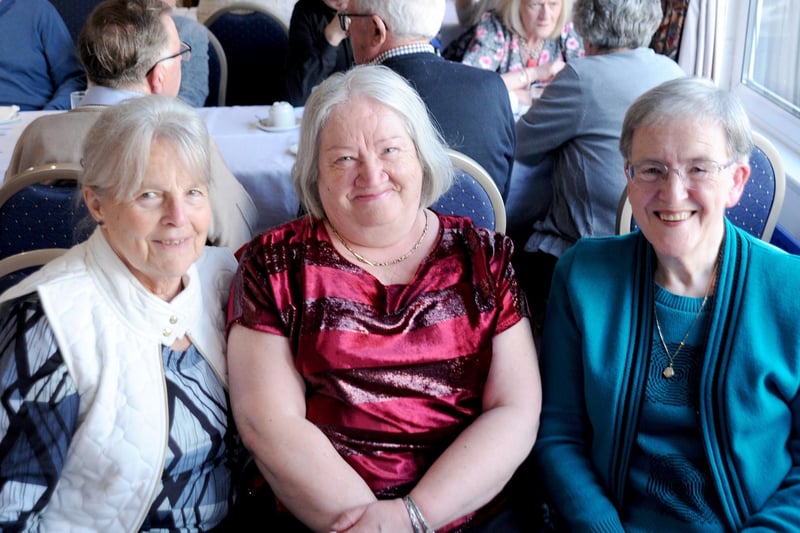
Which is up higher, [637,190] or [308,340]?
[637,190]

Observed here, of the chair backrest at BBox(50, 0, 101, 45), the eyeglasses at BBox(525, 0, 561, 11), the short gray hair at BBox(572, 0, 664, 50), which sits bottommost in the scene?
the chair backrest at BBox(50, 0, 101, 45)

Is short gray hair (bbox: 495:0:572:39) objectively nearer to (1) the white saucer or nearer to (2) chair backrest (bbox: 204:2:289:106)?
(2) chair backrest (bbox: 204:2:289:106)

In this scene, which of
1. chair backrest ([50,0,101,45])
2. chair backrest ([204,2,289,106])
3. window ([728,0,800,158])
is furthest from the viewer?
chair backrest ([50,0,101,45])

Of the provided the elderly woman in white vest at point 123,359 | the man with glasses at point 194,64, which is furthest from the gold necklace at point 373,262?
the man with glasses at point 194,64

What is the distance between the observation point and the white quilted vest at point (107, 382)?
1438 mm

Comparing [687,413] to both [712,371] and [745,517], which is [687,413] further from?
[745,517]

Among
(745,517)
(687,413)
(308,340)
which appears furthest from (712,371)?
(308,340)

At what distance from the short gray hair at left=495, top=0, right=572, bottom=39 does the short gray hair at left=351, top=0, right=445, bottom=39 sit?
1.29 metres

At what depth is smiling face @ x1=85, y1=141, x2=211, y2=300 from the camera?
1510 millimetres

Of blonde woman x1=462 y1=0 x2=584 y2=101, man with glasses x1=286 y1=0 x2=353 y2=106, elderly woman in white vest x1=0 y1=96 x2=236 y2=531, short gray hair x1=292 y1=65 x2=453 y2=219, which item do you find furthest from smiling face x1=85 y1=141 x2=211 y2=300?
blonde woman x1=462 y1=0 x2=584 y2=101

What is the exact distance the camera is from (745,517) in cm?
153

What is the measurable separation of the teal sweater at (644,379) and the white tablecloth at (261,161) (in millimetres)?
1146

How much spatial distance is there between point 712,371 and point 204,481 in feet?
3.31

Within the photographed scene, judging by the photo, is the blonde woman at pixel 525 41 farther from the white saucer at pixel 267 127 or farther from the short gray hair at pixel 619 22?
the white saucer at pixel 267 127
